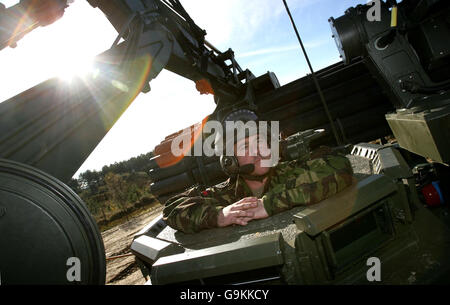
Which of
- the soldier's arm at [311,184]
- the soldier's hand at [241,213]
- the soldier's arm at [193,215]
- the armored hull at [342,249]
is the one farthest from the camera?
the soldier's arm at [193,215]

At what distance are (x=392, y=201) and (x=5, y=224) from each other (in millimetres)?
2188

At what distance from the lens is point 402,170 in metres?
1.66

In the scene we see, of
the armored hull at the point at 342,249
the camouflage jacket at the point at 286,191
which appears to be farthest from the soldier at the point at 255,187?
the armored hull at the point at 342,249

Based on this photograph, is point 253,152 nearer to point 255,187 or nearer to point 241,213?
point 255,187

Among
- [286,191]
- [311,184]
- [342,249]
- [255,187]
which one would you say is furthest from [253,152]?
[342,249]

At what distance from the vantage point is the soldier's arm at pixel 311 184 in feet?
5.28

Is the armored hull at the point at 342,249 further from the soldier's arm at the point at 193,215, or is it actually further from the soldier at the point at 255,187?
the soldier's arm at the point at 193,215

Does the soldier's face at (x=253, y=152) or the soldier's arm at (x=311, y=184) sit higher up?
the soldier's face at (x=253, y=152)

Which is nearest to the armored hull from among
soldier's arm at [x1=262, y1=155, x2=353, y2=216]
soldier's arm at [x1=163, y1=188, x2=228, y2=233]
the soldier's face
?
soldier's arm at [x1=262, y1=155, x2=353, y2=216]

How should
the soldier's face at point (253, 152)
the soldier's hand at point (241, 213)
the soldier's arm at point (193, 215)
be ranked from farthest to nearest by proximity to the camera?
1. the soldier's face at point (253, 152)
2. the soldier's arm at point (193, 215)
3. the soldier's hand at point (241, 213)

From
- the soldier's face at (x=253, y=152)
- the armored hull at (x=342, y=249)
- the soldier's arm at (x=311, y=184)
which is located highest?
the soldier's face at (x=253, y=152)

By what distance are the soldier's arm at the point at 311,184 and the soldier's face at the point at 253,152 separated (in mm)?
386

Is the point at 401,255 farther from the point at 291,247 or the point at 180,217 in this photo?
the point at 180,217

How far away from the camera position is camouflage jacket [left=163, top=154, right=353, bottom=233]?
1621 mm
